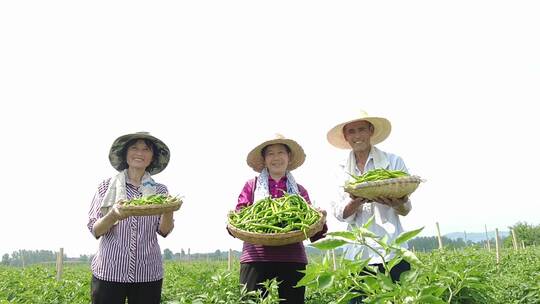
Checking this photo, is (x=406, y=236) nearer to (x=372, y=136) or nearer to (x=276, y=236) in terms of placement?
(x=276, y=236)

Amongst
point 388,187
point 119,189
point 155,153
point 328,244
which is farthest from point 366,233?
point 155,153

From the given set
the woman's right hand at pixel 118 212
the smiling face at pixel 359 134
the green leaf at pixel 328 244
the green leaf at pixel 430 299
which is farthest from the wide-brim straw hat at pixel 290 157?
the green leaf at pixel 430 299

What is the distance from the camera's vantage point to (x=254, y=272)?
10.9 feet

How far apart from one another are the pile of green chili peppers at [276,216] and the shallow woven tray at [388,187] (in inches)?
14.7

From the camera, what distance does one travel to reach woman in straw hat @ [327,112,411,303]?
312cm

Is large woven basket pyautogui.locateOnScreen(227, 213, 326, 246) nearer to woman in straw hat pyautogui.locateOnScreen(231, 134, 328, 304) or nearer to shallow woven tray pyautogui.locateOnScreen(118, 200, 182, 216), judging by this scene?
woman in straw hat pyautogui.locateOnScreen(231, 134, 328, 304)

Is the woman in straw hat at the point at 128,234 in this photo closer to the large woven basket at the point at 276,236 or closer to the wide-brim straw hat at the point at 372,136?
the large woven basket at the point at 276,236

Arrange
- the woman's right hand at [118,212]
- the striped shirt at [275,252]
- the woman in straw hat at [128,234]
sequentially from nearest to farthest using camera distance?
1. the woman's right hand at [118,212]
2. the woman in straw hat at [128,234]
3. the striped shirt at [275,252]

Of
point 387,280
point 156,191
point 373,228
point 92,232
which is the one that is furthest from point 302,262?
point 387,280

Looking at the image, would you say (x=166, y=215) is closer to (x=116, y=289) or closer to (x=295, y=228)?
(x=116, y=289)

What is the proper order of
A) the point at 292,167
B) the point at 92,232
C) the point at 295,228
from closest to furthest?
1. the point at 295,228
2. the point at 92,232
3. the point at 292,167

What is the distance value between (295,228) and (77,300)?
3.28m

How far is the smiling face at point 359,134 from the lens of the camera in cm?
346

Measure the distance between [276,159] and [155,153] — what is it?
93cm
